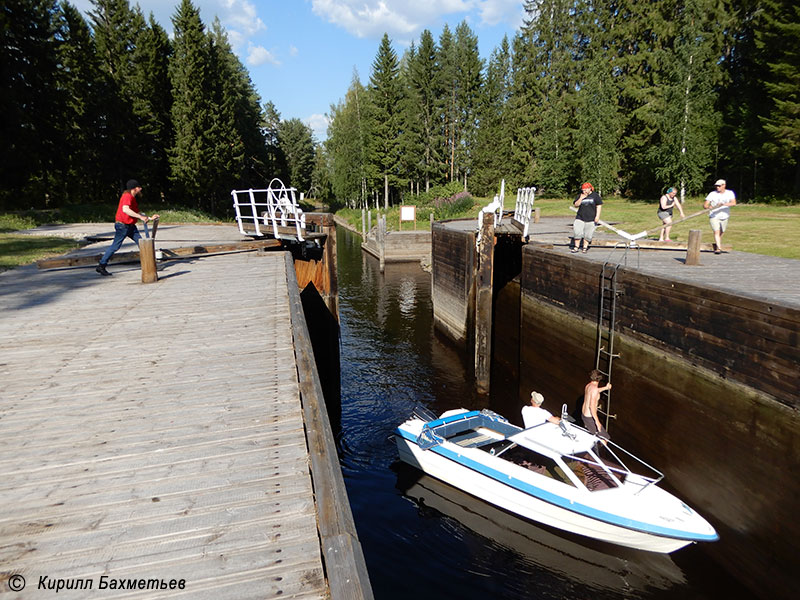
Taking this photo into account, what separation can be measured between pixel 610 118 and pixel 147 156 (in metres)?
40.0

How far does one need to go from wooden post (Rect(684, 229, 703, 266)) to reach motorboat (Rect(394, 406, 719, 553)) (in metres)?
4.73

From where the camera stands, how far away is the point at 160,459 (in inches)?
162

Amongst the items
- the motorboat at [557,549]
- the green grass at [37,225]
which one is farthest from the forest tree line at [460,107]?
the motorboat at [557,549]

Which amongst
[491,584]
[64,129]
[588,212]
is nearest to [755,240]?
[588,212]

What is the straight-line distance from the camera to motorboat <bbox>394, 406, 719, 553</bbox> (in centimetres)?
803

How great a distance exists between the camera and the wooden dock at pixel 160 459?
2945 mm

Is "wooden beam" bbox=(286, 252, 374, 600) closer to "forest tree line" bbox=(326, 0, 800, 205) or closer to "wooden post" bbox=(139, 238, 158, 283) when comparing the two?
"wooden post" bbox=(139, 238, 158, 283)

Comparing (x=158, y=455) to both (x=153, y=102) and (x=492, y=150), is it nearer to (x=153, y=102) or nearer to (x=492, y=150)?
(x=153, y=102)

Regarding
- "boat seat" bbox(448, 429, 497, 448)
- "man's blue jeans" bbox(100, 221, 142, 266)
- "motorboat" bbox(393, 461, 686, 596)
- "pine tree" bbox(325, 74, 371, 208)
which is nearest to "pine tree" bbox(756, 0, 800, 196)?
"boat seat" bbox(448, 429, 497, 448)

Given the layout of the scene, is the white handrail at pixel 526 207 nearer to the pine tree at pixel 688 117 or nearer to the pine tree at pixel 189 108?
the pine tree at pixel 688 117

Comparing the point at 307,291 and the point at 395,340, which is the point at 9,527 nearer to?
the point at 307,291

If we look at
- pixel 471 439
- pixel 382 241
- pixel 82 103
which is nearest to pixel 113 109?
pixel 82 103

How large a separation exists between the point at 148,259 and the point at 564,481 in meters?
9.37

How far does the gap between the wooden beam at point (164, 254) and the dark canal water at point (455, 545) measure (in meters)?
5.38
